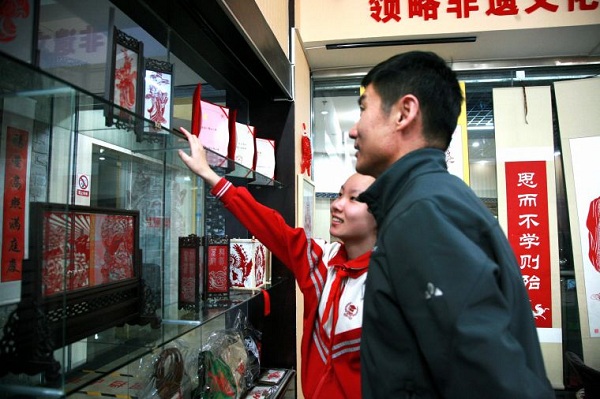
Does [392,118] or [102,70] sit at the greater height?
[102,70]

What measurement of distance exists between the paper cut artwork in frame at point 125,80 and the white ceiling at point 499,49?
1.89 metres

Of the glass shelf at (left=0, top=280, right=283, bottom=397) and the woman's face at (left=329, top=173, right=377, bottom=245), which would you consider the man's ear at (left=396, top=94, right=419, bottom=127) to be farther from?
the glass shelf at (left=0, top=280, right=283, bottom=397)

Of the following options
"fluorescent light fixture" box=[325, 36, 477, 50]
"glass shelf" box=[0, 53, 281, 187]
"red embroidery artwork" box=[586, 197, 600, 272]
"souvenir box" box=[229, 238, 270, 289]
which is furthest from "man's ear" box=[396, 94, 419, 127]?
"red embroidery artwork" box=[586, 197, 600, 272]

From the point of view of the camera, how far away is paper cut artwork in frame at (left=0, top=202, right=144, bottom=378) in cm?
67

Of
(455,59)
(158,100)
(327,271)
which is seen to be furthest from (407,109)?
(455,59)

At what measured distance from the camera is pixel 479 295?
0.63 m

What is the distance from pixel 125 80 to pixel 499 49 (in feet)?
8.88

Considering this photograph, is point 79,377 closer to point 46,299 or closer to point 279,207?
point 46,299

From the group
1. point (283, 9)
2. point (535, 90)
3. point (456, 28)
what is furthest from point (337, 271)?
point (535, 90)

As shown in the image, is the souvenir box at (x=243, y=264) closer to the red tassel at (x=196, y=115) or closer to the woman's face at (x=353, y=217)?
the woman's face at (x=353, y=217)

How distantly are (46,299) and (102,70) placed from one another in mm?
672

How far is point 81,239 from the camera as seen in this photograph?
0.90m

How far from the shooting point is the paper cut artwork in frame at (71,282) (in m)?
0.67

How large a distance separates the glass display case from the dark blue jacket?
56 centimetres
